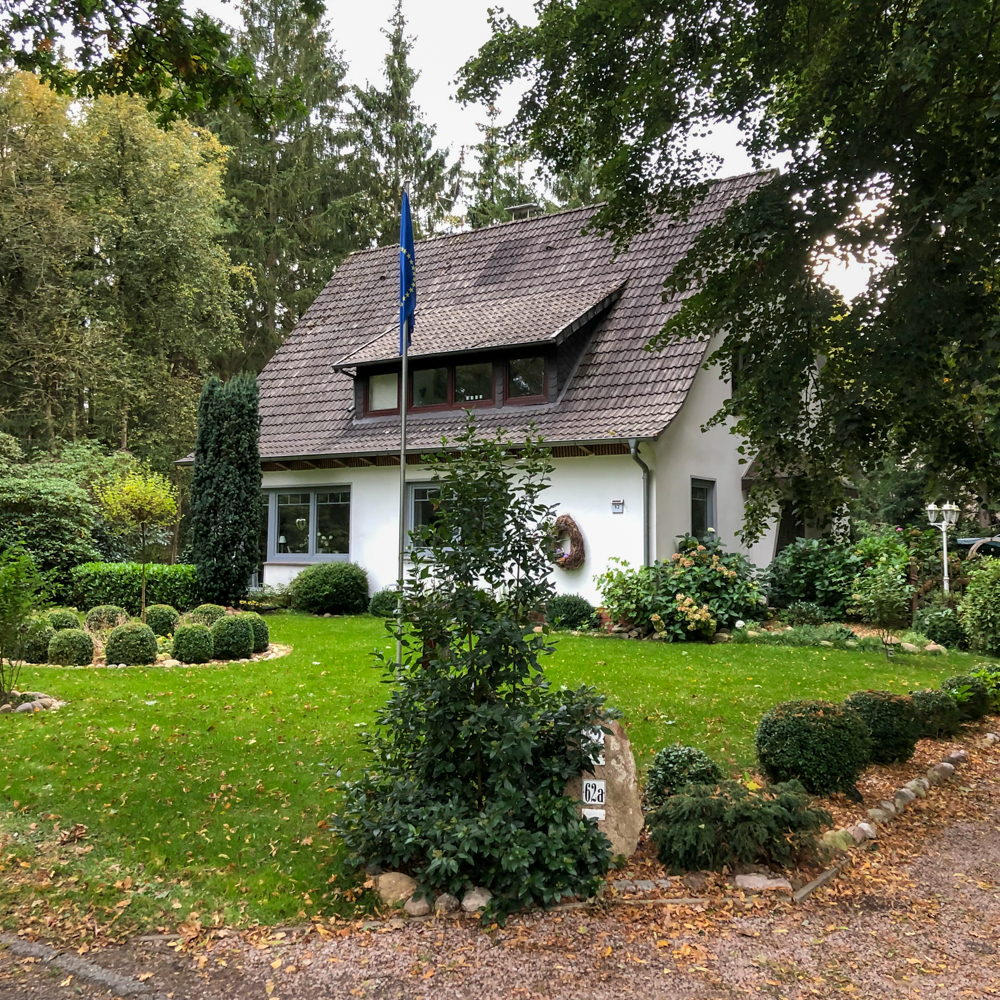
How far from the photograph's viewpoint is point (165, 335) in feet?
83.9

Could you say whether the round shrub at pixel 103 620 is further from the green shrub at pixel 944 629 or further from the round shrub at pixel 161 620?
the green shrub at pixel 944 629

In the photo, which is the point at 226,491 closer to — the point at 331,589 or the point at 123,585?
the point at 123,585

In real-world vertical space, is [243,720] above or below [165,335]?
below

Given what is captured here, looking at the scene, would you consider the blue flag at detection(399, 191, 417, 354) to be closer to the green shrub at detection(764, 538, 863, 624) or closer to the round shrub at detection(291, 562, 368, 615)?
the round shrub at detection(291, 562, 368, 615)

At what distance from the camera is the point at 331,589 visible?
15.4 m

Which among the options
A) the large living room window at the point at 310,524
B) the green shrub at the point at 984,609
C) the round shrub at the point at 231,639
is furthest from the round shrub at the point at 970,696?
the large living room window at the point at 310,524

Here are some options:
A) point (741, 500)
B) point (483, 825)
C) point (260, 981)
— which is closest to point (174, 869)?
point (260, 981)

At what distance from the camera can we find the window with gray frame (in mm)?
15039

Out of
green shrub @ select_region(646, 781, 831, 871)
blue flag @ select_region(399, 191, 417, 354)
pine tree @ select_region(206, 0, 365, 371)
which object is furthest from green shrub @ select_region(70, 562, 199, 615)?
pine tree @ select_region(206, 0, 365, 371)

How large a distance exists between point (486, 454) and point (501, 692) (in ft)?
4.30

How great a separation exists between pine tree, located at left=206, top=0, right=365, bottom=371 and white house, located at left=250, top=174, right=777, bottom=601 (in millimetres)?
A: 11078

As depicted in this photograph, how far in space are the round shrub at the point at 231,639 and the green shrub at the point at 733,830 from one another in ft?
23.6

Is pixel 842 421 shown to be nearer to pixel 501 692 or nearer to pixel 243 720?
pixel 501 692

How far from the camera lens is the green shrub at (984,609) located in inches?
451
